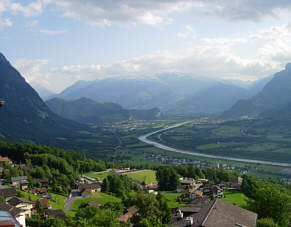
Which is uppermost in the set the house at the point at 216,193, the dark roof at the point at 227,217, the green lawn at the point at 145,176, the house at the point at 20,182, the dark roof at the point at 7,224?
the dark roof at the point at 7,224

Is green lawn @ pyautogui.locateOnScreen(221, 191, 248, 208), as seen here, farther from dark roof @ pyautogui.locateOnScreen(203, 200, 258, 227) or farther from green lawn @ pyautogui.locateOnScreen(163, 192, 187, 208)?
dark roof @ pyautogui.locateOnScreen(203, 200, 258, 227)

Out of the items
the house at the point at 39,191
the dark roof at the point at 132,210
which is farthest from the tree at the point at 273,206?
the house at the point at 39,191

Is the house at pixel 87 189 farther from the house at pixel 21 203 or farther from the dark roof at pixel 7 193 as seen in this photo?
the house at pixel 21 203

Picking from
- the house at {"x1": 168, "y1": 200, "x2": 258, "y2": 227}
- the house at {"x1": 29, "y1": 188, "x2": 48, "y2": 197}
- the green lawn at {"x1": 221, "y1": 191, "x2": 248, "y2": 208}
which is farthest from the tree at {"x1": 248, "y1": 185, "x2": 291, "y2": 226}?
the house at {"x1": 29, "y1": 188, "x2": 48, "y2": 197}

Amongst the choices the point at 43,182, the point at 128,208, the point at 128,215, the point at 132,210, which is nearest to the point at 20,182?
the point at 43,182

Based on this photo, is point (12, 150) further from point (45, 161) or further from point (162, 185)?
point (162, 185)

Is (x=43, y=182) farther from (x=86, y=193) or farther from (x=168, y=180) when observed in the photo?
(x=168, y=180)
